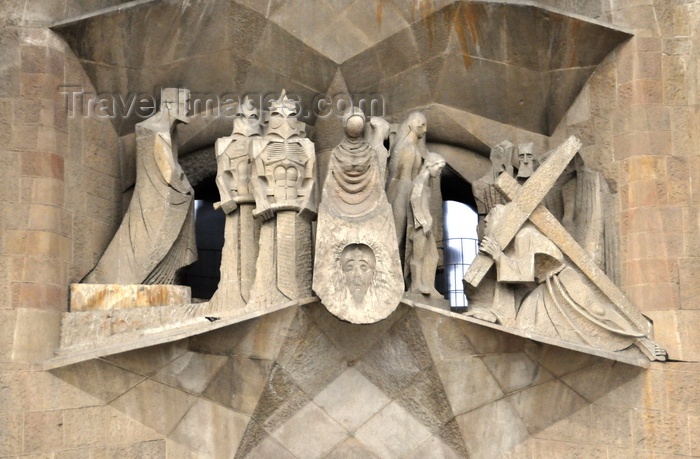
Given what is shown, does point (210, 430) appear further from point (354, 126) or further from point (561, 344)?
point (561, 344)

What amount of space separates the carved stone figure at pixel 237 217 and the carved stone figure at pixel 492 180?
2031 millimetres

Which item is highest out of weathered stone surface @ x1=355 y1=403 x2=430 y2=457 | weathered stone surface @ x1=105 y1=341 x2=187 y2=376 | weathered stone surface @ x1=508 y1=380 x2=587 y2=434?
weathered stone surface @ x1=105 y1=341 x2=187 y2=376

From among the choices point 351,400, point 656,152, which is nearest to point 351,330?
point 351,400

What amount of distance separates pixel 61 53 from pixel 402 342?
12.3 ft

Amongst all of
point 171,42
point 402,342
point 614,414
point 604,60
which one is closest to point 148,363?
point 402,342

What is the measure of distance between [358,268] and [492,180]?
1.96 meters

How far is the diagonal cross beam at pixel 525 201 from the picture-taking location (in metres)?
11.8

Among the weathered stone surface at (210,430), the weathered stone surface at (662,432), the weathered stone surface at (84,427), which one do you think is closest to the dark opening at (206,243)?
the weathered stone surface at (210,430)

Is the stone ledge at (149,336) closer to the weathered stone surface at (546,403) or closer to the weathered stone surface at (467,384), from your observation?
the weathered stone surface at (467,384)

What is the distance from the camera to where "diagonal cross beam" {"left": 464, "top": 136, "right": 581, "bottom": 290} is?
11.8m

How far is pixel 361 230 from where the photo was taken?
36.8 ft

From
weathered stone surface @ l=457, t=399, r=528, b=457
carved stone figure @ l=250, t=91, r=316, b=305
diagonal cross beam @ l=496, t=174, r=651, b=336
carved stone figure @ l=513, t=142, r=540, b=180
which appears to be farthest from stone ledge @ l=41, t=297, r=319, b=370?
carved stone figure @ l=513, t=142, r=540, b=180

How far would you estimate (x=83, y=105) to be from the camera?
481 inches

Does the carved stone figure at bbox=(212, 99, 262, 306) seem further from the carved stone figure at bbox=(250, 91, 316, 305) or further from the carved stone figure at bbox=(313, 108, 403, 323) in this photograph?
the carved stone figure at bbox=(313, 108, 403, 323)
